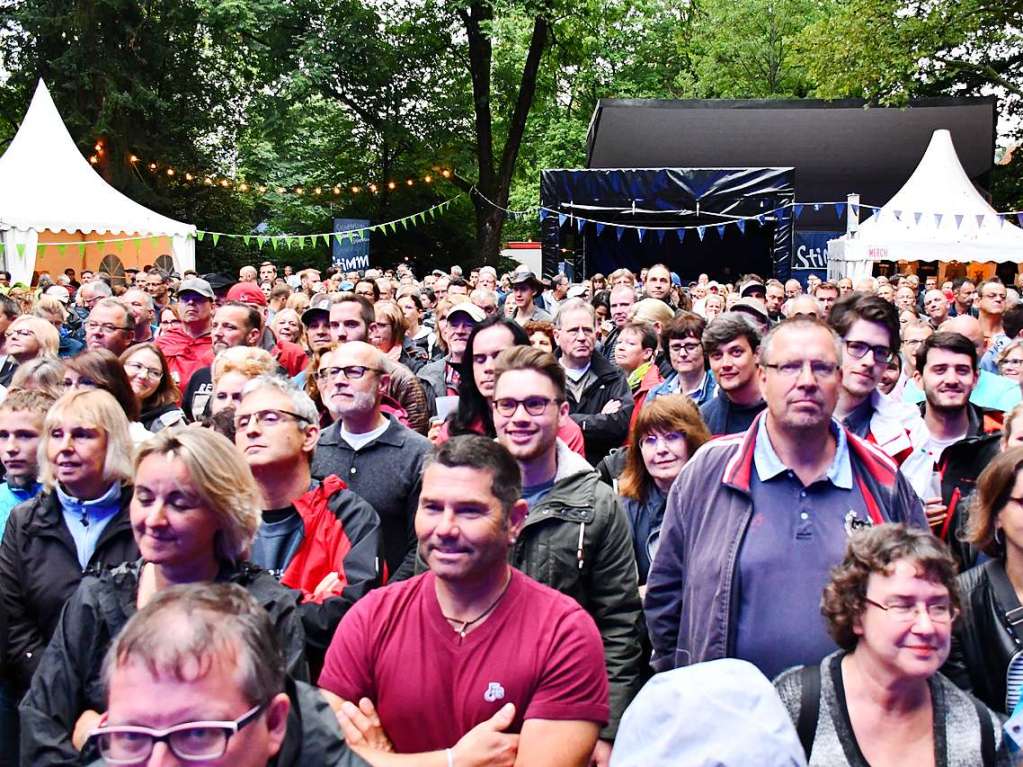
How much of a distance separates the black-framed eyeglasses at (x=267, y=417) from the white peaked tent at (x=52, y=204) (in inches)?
688

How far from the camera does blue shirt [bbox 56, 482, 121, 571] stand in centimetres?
356

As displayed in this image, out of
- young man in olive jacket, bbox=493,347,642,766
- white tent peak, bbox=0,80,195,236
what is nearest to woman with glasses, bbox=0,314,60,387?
young man in olive jacket, bbox=493,347,642,766

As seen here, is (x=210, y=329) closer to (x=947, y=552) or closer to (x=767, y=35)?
A: (x=947, y=552)

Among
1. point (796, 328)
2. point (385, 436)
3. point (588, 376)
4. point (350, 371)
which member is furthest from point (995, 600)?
point (588, 376)

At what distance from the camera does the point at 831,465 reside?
3266 millimetres

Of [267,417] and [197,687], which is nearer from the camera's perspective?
[197,687]

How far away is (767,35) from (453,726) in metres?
39.0

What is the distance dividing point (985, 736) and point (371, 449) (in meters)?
2.65

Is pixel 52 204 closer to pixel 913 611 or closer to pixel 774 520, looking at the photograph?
pixel 774 520

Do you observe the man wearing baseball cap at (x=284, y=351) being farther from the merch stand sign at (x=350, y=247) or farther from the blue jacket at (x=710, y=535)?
the merch stand sign at (x=350, y=247)

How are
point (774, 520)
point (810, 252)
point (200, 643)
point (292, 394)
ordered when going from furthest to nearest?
point (810, 252)
point (292, 394)
point (774, 520)
point (200, 643)

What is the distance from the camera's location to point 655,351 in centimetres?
702

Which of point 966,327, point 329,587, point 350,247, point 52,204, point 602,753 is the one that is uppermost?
point 350,247

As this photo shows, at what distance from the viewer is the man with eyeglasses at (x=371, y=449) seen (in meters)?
4.41
